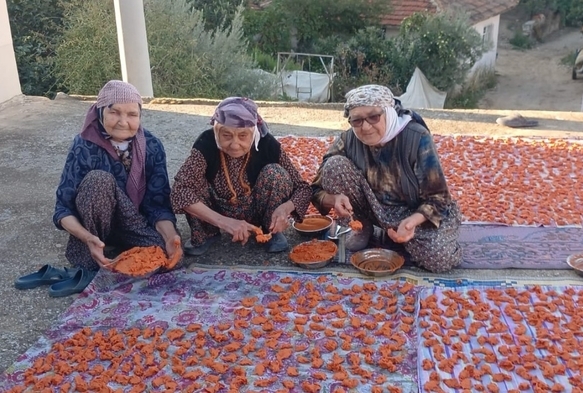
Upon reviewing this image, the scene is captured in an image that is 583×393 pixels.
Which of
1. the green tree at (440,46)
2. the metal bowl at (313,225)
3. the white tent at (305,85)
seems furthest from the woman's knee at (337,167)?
the green tree at (440,46)

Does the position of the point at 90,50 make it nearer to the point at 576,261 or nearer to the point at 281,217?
the point at 281,217

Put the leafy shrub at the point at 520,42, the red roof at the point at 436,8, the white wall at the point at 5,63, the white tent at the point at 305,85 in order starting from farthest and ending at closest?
the leafy shrub at the point at 520,42 < the red roof at the point at 436,8 < the white tent at the point at 305,85 < the white wall at the point at 5,63

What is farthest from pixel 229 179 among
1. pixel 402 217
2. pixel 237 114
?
pixel 402 217

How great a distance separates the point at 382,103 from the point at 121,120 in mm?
1267

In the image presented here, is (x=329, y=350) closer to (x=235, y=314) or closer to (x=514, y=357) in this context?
(x=235, y=314)

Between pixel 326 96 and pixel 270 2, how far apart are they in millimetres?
4632

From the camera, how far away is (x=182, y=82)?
35.0ft

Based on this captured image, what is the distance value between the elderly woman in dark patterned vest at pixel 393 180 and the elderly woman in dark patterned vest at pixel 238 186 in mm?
220

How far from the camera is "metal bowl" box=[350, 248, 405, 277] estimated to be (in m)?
3.10

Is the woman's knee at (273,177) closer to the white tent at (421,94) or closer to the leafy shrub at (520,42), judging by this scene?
the white tent at (421,94)

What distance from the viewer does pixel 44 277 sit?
3.16 metres

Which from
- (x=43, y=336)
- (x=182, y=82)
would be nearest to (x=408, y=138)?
(x=43, y=336)

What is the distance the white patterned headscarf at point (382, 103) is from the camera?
2969mm

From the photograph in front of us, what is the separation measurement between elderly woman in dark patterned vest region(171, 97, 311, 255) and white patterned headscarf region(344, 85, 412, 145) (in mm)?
479
